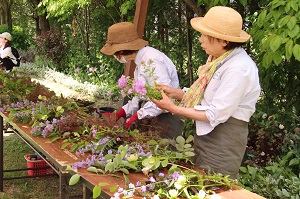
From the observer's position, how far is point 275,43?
3293 millimetres

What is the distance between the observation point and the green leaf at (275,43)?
3.28 metres

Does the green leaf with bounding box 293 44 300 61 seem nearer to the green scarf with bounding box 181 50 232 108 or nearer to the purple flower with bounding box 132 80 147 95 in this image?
the green scarf with bounding box 181 50 232 108

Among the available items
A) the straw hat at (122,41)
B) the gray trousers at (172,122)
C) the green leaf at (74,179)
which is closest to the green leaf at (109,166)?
the green leaf at (74,179)

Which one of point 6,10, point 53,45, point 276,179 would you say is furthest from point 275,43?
A: point 6,10

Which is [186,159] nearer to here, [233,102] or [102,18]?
[233,102]

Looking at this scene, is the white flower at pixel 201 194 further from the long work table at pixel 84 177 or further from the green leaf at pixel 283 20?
the green leaf at pixel 283 20

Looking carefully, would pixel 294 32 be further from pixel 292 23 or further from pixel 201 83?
pixel 201 83

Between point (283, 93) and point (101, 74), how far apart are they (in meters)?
7.15

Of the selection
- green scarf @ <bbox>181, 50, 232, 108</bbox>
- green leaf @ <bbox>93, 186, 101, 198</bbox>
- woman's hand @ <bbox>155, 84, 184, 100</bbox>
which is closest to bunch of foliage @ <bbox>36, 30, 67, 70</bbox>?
woman's hand @ <bbox>155, 84, 184, 100</bbox>

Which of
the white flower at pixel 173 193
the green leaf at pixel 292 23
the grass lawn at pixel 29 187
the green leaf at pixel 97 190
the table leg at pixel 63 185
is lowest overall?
the grass lawn at pixel 29 187

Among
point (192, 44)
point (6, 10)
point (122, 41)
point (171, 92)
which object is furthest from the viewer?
point (6, 10)

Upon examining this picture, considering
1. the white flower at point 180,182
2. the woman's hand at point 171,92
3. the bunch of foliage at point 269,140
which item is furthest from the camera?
the bunch of foliage at point 269,140

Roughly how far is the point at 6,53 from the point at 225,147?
8.95 meters

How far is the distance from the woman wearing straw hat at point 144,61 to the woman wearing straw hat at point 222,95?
583 millimetres
